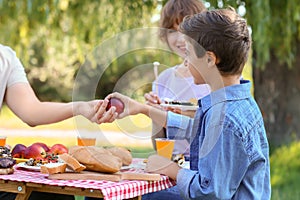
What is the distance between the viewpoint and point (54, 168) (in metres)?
2.29

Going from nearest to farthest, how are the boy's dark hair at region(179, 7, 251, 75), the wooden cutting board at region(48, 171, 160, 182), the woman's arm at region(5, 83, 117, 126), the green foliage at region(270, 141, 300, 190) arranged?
the wooden cutting board at region(48, 171, 160, 182), the boy's dark hair at region(179, 7, 251, 75), the woman's arm at region(5, 83, 117, 126), the green foliage at region(270, 141, 300, 190)

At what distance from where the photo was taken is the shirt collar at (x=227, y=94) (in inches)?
95.0

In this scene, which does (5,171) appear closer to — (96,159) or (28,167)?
(28,167)

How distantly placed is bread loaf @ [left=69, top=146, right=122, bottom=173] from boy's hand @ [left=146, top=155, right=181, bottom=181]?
0.13m

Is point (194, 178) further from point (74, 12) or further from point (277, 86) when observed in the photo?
point (277, 86)

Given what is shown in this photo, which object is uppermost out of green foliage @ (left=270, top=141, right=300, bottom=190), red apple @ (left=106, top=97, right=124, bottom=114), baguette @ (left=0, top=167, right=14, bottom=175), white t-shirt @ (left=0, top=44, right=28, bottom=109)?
white t-shirt @ (left=0, top=44, right=28, bottom=109)

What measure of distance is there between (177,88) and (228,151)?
1064 millimetres

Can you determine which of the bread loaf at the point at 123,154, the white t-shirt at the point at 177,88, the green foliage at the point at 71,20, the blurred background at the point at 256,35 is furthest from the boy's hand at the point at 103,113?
the green foliage at the point at 71,20

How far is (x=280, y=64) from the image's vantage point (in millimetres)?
7590

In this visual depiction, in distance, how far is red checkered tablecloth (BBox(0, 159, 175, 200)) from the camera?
215 centimetres

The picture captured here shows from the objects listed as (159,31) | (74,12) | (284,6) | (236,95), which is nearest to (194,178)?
(236,95)

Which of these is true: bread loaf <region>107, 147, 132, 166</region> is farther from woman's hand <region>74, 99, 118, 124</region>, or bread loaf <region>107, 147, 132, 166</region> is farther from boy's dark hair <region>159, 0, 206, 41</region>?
boy's dark hair <region>159, 0, 206, 41</region>

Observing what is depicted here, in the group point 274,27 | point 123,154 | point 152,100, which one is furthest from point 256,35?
point 123,154

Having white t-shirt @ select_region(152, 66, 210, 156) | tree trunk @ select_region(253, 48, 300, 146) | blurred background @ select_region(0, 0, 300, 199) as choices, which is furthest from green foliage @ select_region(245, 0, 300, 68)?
white t-shirt @ select_region(152, 66, 210, 156)
